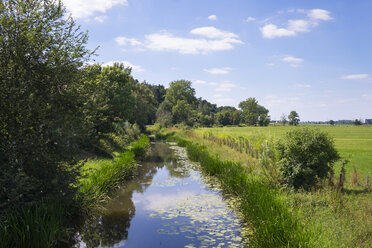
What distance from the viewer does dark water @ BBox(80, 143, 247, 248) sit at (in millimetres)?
6527

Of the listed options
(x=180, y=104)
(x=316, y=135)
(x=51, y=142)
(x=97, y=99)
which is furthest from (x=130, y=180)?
(x=180, y=104)

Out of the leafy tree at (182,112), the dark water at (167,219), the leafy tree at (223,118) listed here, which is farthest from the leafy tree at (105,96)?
the leafy tree at (223,118)

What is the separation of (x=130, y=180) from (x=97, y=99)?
7.17 meters

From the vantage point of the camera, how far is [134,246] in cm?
633

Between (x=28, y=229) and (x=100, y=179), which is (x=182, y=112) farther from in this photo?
(x=28, y=229)

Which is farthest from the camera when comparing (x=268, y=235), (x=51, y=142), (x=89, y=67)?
(x=89, y=67)

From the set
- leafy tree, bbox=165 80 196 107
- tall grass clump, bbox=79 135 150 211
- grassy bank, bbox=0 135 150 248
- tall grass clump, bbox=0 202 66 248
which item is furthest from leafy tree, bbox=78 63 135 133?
leafy tree, bbox=165 80 196 107

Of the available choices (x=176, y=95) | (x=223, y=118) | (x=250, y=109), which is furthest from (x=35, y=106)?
(x=250, y=109)

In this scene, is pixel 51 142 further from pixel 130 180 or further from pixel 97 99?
pixel 130 180

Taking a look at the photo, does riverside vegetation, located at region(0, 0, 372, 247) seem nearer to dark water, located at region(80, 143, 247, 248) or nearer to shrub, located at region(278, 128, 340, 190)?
dark water, located at region(80, 143, 247, 248)

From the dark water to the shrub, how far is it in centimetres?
227

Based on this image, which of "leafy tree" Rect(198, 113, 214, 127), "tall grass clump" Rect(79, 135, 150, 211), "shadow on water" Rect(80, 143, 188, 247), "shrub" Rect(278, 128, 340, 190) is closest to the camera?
"shadow on water" Rect(80, 143, 188, 247)

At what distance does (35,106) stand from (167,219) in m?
4.91

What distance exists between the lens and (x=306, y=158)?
841cm
